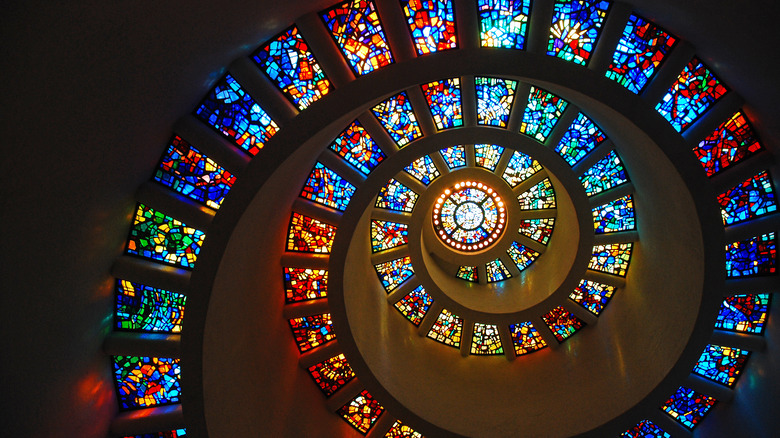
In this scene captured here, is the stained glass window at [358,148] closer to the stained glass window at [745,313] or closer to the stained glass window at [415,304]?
the stained glass window at [415,304]

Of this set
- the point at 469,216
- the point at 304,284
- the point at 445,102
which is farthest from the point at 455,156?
the point at 304,284

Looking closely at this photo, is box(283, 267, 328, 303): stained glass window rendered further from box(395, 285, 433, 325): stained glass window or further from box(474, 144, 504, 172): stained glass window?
box(474, 144, 504, 172): stained glass window

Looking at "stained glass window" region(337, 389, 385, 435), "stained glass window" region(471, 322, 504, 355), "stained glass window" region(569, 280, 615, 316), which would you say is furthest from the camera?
"stained glass window" region(471, 322, 504, 355)

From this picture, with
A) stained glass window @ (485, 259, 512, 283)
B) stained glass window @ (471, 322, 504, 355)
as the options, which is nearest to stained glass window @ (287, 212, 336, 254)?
stained glass window @ (471, 322, 504, 355)

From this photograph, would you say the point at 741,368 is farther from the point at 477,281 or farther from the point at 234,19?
the point at 234,19

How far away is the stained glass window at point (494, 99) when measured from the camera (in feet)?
24.9

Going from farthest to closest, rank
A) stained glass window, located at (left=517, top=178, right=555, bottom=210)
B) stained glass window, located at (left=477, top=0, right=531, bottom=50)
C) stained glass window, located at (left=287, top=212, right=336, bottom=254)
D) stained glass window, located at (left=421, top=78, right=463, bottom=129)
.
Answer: stained glass window, located at (left=517, top=178, right=555, bottom=210) < stained glass window, located at (left=287, top=212, right=336, bottom=254) < stained glass window, located at (left=421, top=78, right=463, bottom=129) < stained glass window, located at (left=477, top=0, right=531, bottom=50)

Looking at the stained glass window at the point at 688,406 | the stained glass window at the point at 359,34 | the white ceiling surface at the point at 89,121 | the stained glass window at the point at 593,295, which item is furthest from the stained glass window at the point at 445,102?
the stained glass window at the point at 688,406

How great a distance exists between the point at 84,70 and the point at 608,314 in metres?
10.8

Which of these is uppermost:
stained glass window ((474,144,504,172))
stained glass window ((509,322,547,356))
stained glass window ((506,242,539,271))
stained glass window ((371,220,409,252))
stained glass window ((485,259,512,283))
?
stained glass window ((474,144,504,172))

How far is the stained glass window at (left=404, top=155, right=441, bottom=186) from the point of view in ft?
32.2

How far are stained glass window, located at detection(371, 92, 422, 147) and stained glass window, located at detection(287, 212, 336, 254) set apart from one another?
2.18 meters

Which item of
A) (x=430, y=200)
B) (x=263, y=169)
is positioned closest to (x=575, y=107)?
(x=430, y=200)

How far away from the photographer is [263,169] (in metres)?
6.07
